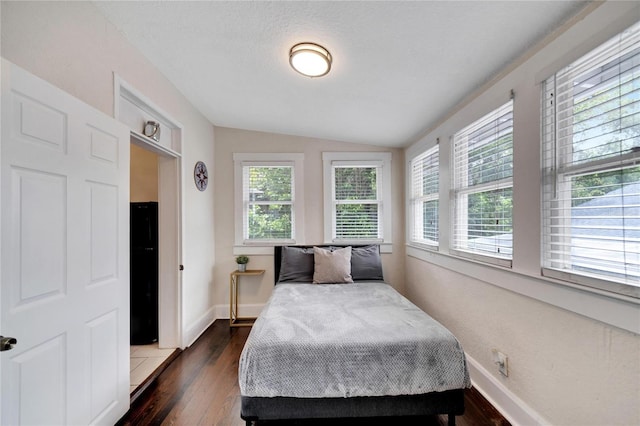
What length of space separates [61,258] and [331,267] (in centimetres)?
232

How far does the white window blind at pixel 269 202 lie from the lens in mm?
3621

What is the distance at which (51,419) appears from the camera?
1.21m

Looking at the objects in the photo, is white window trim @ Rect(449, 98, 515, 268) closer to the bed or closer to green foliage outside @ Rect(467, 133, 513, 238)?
green foliage outside @ Rect(467, 133, 513, 238)

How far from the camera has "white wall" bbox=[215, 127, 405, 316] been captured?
357 centimetres

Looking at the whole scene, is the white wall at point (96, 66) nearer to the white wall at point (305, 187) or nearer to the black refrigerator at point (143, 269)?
the black refrigerator at point (143, 269)

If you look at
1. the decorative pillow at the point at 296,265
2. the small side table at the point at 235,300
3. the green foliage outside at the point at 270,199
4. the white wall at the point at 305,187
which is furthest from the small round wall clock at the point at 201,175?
the decorative pillow at the point at 296,265

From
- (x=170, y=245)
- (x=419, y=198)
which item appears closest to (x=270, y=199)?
(x=170, y=245)

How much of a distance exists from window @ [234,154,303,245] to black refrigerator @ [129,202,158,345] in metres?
1.13

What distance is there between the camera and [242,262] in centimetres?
338

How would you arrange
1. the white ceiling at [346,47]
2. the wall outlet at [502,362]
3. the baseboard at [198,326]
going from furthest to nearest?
the baseboard at [198,326], the wall outlet at [502,362], the white ceiling at [346,47]

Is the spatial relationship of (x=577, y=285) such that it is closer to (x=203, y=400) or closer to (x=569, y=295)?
(x=569, y=295)

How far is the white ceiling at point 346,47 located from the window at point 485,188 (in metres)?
0.36

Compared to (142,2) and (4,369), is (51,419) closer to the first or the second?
(4,369)

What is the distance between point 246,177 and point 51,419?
112 inches
